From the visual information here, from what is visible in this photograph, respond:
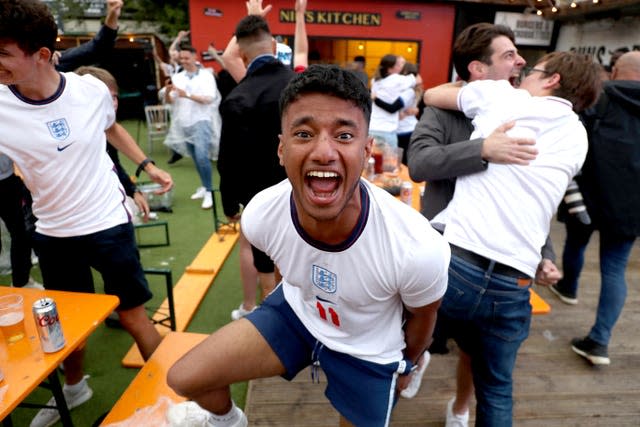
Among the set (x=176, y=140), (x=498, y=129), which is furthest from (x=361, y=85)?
(x=176, y=140)

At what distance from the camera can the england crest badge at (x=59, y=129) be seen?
6.24ft

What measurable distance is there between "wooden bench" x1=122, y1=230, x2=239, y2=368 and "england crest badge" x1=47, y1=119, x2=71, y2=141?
1583 millimetres

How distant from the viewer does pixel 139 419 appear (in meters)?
A: 1.76

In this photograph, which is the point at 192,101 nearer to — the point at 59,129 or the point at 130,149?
the point at 130,149

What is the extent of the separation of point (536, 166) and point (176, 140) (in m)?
5.51

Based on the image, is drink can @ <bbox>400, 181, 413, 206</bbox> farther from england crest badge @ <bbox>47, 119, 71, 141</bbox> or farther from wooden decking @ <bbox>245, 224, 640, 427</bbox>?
england crest badge @ <bbox>47, 119, 71, 141</bbox>

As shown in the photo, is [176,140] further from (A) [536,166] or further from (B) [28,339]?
(A) [536,166]

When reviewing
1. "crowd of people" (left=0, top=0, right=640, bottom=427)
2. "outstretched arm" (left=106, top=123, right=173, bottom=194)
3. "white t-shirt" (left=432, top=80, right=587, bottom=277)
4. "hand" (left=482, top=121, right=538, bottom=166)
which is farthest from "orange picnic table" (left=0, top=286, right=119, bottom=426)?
"hand" (left=482, top=121, right=538, bottom=166)

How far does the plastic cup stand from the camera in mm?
1583

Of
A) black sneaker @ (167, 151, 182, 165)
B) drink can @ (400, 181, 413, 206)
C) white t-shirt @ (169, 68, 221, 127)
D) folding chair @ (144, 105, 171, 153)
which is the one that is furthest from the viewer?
folding chair @ (144, 105, 171, 153)

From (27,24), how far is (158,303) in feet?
7.90

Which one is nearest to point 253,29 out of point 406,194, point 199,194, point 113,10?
point 113,10

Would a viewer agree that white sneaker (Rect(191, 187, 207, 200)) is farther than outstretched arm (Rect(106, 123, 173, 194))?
Yes

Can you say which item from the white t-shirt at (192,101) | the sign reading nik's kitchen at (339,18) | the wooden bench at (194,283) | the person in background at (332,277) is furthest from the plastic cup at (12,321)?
the sign reading nik's kitchen at (339,18)
